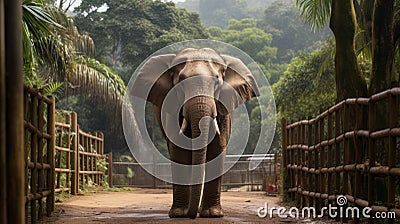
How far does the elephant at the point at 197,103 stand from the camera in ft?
28.6

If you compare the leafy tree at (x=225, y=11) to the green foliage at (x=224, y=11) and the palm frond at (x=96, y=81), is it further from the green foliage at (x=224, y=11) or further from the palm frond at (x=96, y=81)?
the palm frond at (x=96, y=81)

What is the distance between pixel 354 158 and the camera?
8.22m

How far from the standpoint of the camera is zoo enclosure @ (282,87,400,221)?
6.18 metres

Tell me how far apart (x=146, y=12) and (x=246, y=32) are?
604 inches

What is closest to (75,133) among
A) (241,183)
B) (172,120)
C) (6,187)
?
(172,120)

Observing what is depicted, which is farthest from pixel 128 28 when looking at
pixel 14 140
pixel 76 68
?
pixel 14 140

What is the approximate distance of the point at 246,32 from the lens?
155 feet

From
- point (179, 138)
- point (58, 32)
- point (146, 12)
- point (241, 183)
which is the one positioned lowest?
point (241, 183)

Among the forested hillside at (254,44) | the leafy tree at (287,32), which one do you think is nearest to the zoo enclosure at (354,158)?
the forested hillside at (254,44)

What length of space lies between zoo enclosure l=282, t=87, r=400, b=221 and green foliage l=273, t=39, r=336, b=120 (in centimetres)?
797

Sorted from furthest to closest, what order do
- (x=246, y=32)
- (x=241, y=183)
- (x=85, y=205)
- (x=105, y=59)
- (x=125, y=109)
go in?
(x=246, y=32), (x=105, y=59), (x=125, y=109), (x=241, y=183), (x=85, y=205)

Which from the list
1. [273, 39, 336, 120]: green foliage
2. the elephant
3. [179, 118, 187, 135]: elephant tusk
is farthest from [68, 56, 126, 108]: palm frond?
[179, 118, 187, 135]: elephant tusk

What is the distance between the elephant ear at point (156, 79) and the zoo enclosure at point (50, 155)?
4.63ft

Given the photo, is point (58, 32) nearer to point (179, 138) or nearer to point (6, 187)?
point (179, 138)
